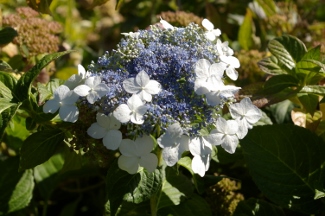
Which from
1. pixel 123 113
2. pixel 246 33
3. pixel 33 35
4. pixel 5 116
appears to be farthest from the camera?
pixel 246 33

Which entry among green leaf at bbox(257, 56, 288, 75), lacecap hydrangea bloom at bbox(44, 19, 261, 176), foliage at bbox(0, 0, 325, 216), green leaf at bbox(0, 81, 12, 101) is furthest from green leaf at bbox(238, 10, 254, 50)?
green leaf at bbox(0, 81, 12, 101)

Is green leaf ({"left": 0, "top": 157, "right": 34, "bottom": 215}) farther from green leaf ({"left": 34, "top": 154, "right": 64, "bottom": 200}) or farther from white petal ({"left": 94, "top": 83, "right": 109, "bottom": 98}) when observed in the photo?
white petal ({"left": 94, "top": 83, "right": 109, "bottom": 98})

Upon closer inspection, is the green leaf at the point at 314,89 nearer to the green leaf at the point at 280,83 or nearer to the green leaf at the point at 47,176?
the green leaf at the point at 280,83

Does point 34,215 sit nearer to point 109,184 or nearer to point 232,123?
point 109,184

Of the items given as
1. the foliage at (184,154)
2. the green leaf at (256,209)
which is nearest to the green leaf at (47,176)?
the foliage at (184,154)

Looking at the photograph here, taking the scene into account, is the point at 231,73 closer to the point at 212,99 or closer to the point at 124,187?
the point at 212,99

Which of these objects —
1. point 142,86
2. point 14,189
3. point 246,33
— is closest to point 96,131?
point 142,86

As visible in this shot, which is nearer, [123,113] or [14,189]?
[123,113]
